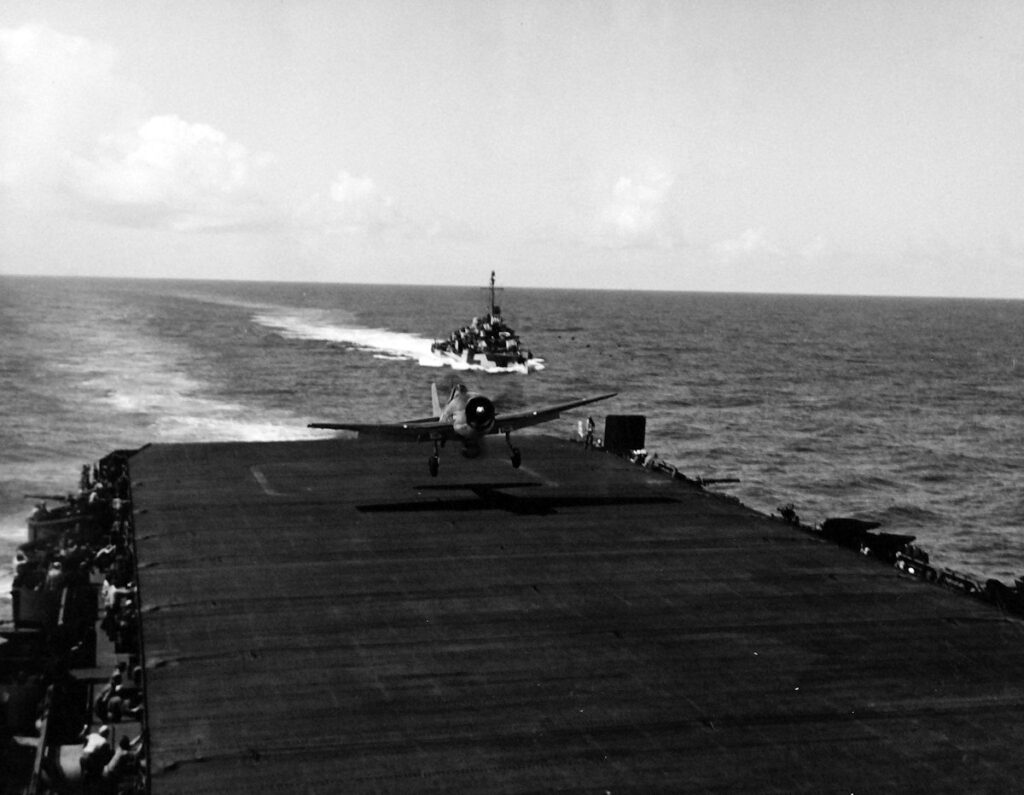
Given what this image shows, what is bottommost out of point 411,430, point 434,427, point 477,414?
point 411,430

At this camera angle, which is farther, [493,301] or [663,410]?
[493,301]

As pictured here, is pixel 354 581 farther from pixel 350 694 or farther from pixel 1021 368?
pixel 1021 368

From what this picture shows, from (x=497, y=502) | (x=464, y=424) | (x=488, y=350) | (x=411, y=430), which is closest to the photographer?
(x=464, y=424)

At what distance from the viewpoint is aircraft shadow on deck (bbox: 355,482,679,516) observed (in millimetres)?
40969

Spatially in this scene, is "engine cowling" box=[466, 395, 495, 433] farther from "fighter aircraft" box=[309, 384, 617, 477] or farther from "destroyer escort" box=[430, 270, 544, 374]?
"destroyer escort" box=[430, 270, 544, 374]

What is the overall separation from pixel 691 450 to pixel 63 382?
69.8m

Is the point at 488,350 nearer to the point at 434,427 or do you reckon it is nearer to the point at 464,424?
the point at 434,427

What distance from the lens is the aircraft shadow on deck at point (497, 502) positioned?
40969 mm

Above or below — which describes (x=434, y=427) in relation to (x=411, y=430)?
above

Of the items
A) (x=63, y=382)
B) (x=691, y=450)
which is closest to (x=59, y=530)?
(x=691, y=450)

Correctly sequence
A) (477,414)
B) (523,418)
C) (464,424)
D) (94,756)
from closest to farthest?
(94,756) < (477,414) < (464,424) < (523,418)

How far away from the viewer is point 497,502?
42438 mm

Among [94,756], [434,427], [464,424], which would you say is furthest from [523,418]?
[94,756]

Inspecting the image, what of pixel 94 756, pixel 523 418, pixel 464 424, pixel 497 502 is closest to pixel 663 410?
pixel 497 502
